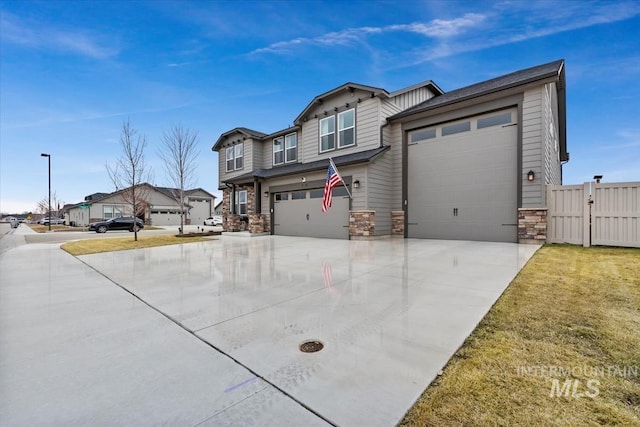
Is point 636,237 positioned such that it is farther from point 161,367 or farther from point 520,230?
point 161,367

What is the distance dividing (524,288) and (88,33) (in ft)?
50.5

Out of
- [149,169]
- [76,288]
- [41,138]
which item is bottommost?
[76,288]

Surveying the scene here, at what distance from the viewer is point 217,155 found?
68.5 feet

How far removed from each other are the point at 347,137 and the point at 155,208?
32005mm

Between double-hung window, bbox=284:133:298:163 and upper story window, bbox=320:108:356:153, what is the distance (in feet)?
8.10

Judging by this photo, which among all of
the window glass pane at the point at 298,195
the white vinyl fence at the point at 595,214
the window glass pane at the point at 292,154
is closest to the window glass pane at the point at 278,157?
the window glass pane at the point at 292,154

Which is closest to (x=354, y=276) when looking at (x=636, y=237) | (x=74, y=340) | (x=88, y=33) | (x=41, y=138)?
(x=74, y=340)

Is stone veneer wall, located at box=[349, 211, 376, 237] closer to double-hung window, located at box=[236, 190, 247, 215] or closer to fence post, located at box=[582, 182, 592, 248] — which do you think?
fence post, located at box=[582, 182, 592, 248]

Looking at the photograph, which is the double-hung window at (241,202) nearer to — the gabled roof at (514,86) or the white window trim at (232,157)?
the white window trim at (232,157)

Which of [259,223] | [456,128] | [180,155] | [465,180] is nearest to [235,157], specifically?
[180,155]

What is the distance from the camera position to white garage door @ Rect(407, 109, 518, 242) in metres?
9.71

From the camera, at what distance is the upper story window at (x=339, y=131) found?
13.0 m

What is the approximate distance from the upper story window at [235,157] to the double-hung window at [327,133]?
7.05 m

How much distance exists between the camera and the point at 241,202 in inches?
711
